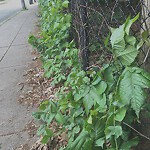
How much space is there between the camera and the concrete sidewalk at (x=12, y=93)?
120 inches

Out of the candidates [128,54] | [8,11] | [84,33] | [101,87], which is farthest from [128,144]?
[8,11]

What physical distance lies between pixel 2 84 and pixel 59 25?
4.95 ft

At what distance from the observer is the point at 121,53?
163cm

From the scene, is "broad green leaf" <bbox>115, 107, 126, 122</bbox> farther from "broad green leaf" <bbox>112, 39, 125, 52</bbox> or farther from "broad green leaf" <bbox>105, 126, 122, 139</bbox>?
"broad green leaf" <bbox>112, 39, 125, 52</bbox>

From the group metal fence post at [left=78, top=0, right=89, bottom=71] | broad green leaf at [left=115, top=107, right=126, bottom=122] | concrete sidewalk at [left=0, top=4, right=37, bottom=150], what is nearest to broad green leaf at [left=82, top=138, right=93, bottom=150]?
broad green leaf at [left=115, top=107, right=126, bottom=122]

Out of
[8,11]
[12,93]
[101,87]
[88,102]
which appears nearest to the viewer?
[101,87]

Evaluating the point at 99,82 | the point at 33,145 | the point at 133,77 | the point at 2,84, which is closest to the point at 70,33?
the point at 2,84

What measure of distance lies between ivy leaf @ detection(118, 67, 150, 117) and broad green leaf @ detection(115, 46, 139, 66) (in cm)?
9

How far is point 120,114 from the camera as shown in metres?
1.64

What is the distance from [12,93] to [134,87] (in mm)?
3050

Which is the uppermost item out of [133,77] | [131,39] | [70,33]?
[131,39]

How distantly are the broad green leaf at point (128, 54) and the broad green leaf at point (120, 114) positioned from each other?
0.28m

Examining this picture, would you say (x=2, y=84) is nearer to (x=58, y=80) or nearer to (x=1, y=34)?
(x=58, y=80)

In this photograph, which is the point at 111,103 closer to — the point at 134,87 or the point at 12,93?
the point at 134,87
